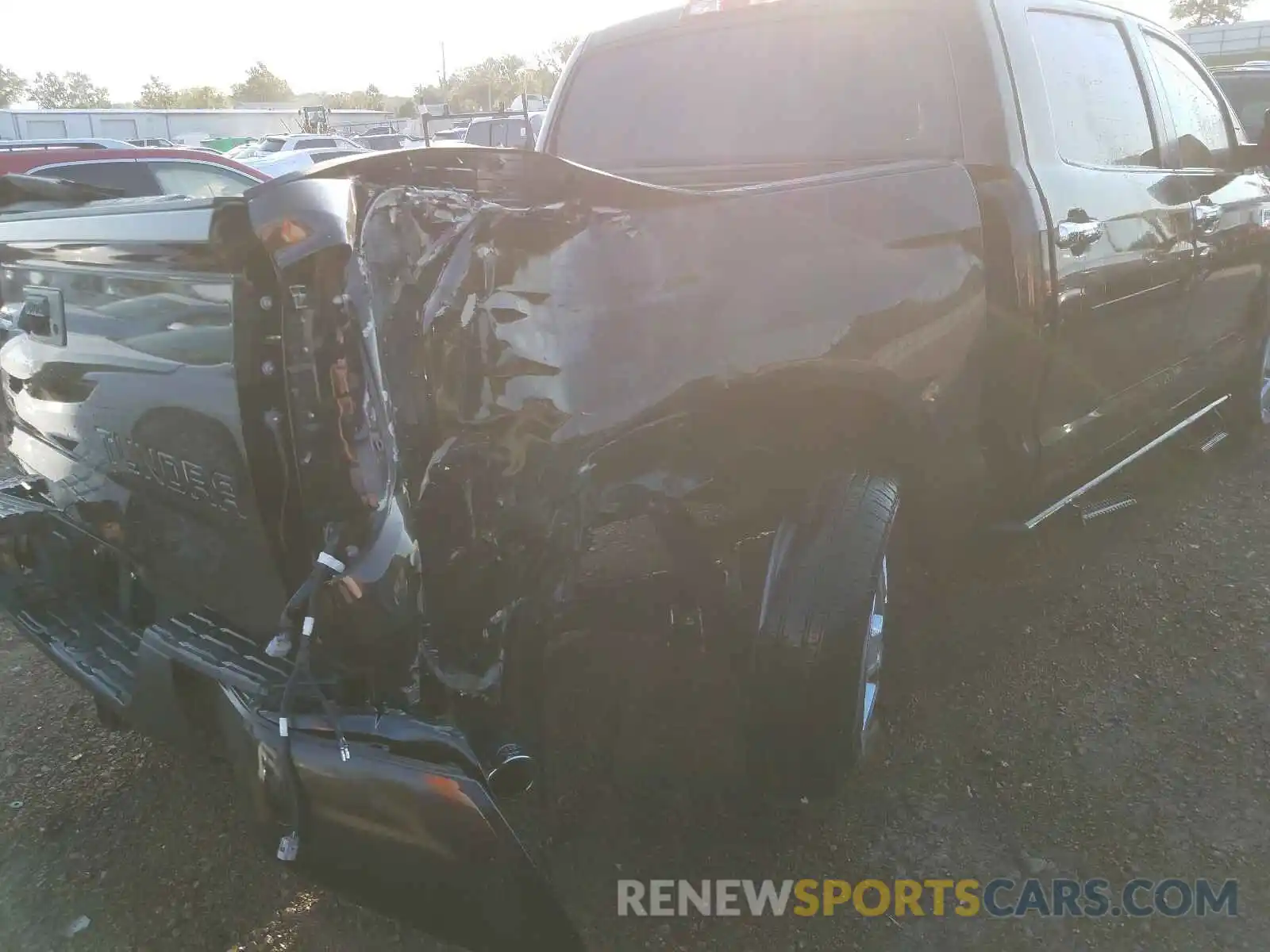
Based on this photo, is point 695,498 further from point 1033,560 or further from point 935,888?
point 1033,560

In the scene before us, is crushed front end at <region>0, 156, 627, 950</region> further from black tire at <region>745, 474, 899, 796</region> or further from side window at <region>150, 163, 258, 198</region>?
side window at <region>150, 163, 258, 198</region>

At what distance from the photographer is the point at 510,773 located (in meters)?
1.77

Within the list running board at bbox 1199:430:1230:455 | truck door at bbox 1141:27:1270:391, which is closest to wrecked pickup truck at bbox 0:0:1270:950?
truck door at bbox 1141:27:1270:391

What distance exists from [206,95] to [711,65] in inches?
4032

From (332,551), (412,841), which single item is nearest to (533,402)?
(332,551)

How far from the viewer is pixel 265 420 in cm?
169

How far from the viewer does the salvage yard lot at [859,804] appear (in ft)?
7.48

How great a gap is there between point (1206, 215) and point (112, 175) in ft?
24.3

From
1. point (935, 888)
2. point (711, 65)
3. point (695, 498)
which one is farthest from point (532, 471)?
point (711, 65)

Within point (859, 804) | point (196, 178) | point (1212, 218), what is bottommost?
point (859, 804)

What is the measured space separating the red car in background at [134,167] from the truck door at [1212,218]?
6.07 meters

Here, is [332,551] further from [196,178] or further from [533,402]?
[196,178]

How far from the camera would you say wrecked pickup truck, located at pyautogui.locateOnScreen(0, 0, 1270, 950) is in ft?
5.39

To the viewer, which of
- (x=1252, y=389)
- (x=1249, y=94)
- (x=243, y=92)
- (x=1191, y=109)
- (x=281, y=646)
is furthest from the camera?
(x=243, y=92)
